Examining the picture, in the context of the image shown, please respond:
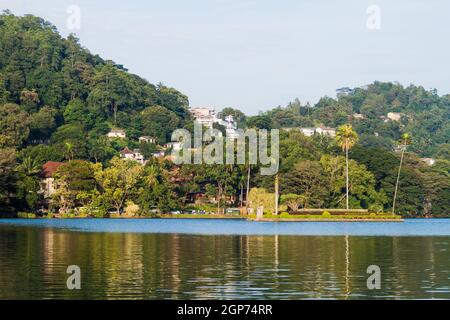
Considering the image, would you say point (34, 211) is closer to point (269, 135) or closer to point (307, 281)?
point (269, 135)

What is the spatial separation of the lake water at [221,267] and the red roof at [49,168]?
181ft

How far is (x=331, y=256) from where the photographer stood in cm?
4309

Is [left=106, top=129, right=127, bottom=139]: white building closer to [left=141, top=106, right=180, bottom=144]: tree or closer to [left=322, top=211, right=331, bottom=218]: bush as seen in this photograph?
[left=141, top=106, right=180, bottom=144]: tree

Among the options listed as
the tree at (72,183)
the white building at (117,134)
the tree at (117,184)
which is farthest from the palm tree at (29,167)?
the white building at (117,134)

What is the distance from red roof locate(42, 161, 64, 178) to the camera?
368ft

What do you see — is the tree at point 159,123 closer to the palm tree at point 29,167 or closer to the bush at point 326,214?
the palm tree at point 29,167

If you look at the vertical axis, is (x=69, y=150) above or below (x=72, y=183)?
above

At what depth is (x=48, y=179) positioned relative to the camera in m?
111

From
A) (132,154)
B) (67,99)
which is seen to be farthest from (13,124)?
(67,99)

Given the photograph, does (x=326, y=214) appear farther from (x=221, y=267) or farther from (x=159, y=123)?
(x=159, y=123)

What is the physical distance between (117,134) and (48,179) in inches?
2090

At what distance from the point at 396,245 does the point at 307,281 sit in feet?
70.0

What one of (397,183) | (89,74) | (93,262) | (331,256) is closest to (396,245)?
(331,256)

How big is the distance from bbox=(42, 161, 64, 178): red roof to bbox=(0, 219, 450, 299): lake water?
2171 inches
